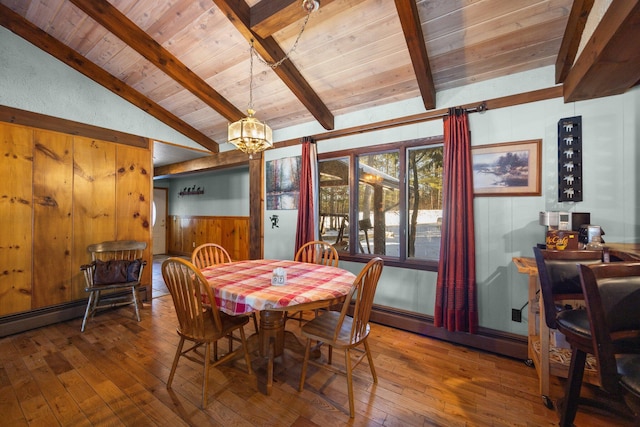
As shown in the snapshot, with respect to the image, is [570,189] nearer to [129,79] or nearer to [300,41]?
[300,41]

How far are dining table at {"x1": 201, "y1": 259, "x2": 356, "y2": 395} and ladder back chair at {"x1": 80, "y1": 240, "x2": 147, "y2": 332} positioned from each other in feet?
4.76

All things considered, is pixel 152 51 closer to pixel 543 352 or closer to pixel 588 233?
pixel 588 233

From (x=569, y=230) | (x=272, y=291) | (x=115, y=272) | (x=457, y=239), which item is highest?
(x=569, y=230)

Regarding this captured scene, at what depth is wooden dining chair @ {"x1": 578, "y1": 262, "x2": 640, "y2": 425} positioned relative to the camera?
1055 millimetres

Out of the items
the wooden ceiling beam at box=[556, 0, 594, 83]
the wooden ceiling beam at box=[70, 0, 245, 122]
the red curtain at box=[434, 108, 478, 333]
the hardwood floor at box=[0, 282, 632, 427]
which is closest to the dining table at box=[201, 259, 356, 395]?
the hardwood floor at box=[0, 282, 632, 427]

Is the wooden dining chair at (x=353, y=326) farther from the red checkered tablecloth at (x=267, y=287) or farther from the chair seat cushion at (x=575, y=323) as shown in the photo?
the chair seat cushion at (x=575, y=323)

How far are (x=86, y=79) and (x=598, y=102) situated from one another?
5247 mm

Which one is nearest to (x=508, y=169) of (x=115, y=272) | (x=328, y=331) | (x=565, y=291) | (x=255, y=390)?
(x=565, y=291)

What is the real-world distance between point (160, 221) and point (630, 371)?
28.3 ft

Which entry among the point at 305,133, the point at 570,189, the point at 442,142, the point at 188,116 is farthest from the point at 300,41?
the point at 570,189

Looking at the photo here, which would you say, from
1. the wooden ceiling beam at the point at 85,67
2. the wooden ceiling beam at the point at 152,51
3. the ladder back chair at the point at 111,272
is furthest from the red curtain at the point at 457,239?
the wooden ceiling beam at the point at 85,67

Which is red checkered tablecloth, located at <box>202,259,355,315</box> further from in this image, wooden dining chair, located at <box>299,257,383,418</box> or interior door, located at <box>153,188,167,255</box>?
interior door, located at <box>153,188,167,255</box>

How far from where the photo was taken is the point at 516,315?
236 centimetres

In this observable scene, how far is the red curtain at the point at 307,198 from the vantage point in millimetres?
3475
